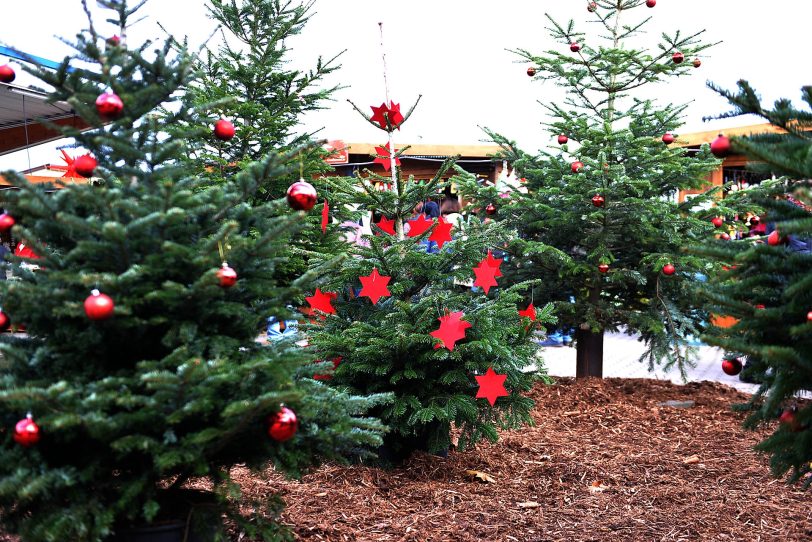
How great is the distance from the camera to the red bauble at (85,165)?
8.35ft

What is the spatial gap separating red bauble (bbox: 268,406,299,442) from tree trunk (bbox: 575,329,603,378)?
539 centimetres

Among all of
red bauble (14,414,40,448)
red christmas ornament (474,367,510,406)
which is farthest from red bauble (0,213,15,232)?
red christmas ornament (474,367,510,406)

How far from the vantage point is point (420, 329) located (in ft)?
13.5

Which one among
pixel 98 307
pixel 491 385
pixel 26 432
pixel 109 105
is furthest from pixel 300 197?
pixel 491 385

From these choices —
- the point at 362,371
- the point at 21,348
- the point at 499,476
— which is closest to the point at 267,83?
the point at 362,371

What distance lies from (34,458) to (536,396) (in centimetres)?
498

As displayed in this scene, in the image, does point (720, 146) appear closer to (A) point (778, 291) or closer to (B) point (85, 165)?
(A) point (778, 291)

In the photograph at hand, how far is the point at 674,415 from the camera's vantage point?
19.7 ft

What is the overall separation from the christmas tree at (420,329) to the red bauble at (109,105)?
6.36 feet

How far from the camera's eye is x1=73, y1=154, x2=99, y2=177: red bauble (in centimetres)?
254

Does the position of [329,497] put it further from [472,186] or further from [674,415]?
[472,186]

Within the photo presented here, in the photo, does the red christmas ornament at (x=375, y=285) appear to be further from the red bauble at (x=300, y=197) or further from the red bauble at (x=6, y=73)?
the red bauble at (x=6, y=73)

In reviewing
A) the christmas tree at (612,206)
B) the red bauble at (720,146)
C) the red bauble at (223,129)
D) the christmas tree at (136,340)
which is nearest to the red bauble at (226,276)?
the christmas tree at (136,340)

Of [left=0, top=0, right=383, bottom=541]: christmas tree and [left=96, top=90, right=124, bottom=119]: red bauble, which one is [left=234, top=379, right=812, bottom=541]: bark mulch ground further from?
[left=96, top=90, right=124, bottom=119]: red bauble
